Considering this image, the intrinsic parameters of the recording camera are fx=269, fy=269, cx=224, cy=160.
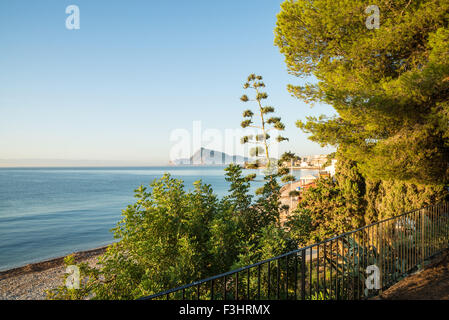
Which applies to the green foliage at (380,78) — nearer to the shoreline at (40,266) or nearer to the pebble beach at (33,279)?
the pebble beach at (33,279)

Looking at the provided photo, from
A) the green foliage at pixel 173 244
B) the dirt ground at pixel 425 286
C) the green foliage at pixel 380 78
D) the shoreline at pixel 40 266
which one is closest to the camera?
the green foliage at pixel 173 244

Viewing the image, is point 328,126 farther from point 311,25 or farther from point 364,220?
point 364,220

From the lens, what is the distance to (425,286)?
4.52 m

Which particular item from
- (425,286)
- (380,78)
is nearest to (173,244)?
(425,286)

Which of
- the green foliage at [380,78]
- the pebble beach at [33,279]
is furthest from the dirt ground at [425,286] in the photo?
the pebble beach at [33,279]

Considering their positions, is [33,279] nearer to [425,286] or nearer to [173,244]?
[173,244]

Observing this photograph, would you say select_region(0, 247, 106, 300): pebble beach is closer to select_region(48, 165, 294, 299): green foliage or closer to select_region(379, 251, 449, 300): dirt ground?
select_region(48, 165, 294, 299): green foliage

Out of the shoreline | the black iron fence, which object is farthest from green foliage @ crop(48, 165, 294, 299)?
the shoreline

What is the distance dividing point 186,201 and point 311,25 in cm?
659

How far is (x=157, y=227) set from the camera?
4.56m

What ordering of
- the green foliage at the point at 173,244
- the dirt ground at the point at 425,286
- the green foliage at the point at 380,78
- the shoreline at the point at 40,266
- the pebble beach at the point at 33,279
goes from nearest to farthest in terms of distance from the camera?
the green foliage at the point at 173,244
the dirt ground at the point at 425,286
the green foliage at the point at 380,78
the pebble beach at the point at 33,279
the shoreline at the point at 40,266

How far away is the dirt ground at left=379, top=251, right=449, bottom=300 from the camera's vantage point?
4.19 m

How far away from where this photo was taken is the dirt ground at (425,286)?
4191 mm

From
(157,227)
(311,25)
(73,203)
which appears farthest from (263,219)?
Result: (73,203)
